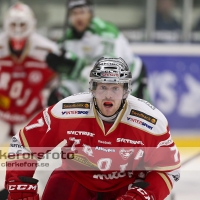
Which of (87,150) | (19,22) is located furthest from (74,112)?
(19,22)

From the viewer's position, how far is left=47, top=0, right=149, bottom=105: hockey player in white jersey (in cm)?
561

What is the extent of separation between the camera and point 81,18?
222 inches

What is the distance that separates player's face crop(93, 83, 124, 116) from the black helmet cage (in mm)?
23

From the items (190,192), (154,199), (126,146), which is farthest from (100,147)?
(190,192)

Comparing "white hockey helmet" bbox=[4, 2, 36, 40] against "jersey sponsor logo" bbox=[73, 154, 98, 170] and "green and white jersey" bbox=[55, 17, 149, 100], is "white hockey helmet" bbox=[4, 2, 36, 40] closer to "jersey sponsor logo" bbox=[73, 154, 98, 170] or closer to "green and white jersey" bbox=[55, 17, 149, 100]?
"green and white jersey" bbox=[55, 17, 149, 100]

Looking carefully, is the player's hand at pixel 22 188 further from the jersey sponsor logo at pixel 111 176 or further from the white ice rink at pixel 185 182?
the white ice rink at pixel 185 182

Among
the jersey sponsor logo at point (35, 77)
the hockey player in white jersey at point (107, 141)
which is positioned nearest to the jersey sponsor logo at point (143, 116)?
the hockey player in white jersey at point (107, 141)

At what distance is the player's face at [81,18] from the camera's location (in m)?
5.62

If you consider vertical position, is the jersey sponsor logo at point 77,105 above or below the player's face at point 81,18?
below

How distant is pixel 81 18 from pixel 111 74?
289 cm

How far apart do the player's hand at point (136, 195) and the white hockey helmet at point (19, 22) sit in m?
3.21

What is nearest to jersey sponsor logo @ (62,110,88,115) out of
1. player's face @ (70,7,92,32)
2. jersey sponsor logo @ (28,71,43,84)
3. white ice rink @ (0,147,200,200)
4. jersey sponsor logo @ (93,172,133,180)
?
jersey sponsor logo @ (93,172,133,180)

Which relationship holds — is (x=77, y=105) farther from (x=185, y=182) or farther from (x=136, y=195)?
(x=185, y=182)

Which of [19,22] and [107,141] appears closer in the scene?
[107,141]
